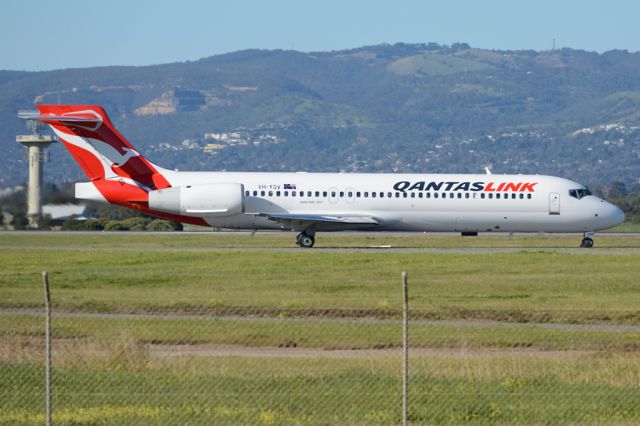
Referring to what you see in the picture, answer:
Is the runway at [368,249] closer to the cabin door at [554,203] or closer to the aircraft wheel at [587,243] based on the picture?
the aircraft wheel at [587,243]

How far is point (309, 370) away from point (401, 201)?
3127 centimetres

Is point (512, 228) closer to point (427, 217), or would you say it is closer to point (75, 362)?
point (427, 217)

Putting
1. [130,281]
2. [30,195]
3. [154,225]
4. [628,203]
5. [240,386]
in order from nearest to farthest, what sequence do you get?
[240,386] < [130,281] < [30,195] < [154,225] < [628,203]

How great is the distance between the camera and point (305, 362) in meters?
20.4

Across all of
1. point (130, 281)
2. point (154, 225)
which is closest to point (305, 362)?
point (130, 281)

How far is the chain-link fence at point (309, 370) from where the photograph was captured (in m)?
16.6

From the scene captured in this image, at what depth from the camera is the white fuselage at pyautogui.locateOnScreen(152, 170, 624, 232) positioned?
50469 millimetres

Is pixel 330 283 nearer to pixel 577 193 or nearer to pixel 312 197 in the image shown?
pixel 312 197

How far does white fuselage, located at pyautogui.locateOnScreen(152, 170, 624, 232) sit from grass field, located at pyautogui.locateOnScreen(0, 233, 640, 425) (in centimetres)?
923

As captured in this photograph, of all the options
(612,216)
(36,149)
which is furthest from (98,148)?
(36,149)

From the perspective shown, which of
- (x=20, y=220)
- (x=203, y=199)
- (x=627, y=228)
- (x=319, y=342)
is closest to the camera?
(x=319, y=342)

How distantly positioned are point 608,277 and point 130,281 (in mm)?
13430

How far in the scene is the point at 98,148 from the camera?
49531 mm

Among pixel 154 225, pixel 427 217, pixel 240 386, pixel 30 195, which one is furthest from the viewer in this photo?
pixel 154 225
